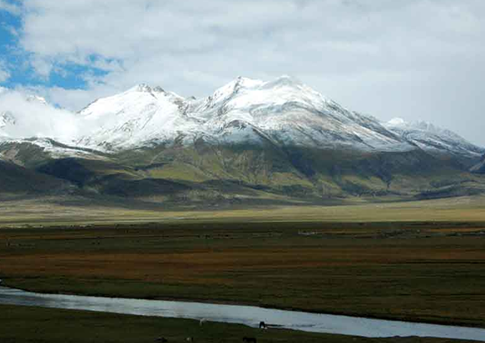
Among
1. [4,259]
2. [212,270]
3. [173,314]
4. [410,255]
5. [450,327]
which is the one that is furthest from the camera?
[4,259]

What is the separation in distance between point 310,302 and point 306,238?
71.0m

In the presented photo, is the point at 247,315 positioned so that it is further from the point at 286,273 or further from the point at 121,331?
the point at 286,273

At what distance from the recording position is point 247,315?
47.3 m

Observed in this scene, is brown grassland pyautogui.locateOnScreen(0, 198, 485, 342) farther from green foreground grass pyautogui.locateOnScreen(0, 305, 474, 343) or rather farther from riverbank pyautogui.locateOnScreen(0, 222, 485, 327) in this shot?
green foreground grass pyautogui.locateOnScreen(0, 305, 474, 343)

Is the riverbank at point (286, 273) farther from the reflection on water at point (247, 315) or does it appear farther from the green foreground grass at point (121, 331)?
the green foreground grass at point (121, 331)

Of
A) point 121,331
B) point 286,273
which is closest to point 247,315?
point 121,331

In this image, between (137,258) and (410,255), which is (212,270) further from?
(410,255)

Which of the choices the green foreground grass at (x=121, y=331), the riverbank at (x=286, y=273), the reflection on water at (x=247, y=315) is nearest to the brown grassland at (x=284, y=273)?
the riverbank at (x=286, y=273)

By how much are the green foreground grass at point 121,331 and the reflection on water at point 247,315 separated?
6.75ft

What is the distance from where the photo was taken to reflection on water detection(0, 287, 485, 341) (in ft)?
134

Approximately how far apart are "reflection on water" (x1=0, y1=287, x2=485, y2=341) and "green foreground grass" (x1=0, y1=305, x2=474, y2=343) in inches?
81.0

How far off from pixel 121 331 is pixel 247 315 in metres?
9.82

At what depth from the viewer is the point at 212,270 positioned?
72.4m

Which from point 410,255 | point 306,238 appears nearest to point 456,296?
point 410,255
